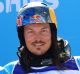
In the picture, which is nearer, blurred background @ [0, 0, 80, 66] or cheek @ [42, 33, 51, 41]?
cheek @ [42, 33, 51, 41]

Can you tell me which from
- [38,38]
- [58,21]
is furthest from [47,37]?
[58,21]

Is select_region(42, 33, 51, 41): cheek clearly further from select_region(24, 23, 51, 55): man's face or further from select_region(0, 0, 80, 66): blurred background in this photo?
select_region(0, 0, 80, 66): blurred background

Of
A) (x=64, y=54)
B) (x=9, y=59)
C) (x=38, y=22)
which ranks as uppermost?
(x=38, y=22)

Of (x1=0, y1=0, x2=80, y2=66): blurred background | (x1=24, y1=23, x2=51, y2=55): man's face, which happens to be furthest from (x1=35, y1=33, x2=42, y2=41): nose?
(x1=0, y1=0, x2=80, y2=66): blurred background

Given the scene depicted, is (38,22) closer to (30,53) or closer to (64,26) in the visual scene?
(30,53)

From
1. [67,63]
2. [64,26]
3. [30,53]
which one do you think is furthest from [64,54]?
[64,26]

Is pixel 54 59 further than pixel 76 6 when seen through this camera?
No

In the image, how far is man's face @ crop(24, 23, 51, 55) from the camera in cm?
162

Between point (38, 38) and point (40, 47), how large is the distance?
0.04 metres

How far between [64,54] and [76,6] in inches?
30.4

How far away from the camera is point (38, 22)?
164 centimetres

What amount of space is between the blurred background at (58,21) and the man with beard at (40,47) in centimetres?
66

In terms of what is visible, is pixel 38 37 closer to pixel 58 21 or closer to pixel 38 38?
pixel 38 38

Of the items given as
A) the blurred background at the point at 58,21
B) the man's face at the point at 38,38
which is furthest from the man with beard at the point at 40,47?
the blurred background at the point at 58,21
